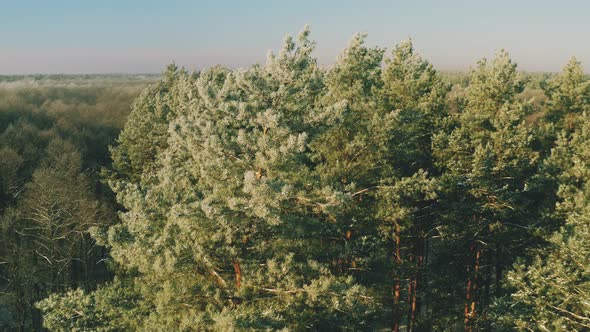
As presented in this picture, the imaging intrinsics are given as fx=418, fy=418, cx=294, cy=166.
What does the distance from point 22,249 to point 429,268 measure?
2391cm

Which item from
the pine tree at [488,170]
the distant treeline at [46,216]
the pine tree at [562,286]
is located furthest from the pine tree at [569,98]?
the distant treeline at [46,216]

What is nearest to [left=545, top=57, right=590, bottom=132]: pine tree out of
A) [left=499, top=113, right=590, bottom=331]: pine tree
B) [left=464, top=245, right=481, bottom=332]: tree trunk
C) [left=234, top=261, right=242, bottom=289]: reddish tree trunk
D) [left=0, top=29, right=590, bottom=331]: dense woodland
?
[left=0, top=29, right=590, bottom=331]: dense woodland

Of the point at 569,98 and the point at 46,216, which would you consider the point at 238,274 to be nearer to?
the point at 46,216

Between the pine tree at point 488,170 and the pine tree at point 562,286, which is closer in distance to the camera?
the pine tree at point 562,286

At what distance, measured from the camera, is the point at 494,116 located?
21.0 metres

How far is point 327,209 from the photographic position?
41.7ft

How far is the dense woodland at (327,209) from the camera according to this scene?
12.6 meters

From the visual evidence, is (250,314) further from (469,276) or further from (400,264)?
(469,276)

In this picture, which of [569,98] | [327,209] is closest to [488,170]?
[327,209]

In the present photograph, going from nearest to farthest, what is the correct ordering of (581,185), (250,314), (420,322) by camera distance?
(250,314)
(581,185)
(420,322)

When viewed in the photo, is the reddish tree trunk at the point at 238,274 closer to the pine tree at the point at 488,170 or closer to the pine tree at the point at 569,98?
the pine tree at the point at 488,170

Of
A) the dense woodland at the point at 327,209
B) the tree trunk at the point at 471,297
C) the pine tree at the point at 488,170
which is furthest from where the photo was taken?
the tree trunk at the point at 471,297

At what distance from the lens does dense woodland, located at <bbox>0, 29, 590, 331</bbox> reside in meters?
12.6

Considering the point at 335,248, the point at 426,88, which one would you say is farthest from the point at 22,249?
the point at 426,88
